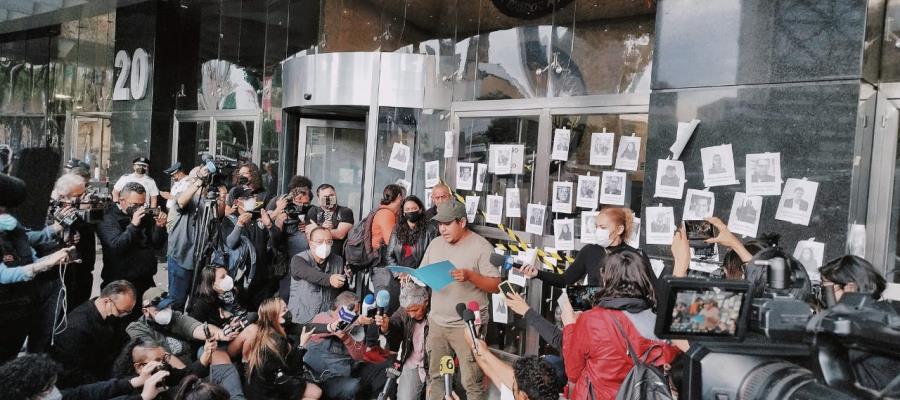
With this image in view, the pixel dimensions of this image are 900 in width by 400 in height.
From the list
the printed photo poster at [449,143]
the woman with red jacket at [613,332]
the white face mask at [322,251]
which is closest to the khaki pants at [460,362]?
the white face mask at [322,251]

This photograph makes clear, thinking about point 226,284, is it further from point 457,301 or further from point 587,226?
point 587,226

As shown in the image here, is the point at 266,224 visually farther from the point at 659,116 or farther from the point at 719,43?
the point at 719,43

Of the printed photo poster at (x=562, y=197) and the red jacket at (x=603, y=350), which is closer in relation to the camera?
the red jacket at (x=603, y=350)

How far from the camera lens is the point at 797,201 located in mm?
4500

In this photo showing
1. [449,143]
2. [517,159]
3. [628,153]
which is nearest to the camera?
[628,153]

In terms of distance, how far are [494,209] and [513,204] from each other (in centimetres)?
26

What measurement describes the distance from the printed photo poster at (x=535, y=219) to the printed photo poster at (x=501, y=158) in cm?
49

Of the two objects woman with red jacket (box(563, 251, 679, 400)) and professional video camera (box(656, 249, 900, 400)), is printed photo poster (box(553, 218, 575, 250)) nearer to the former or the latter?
woman with red jacket (box(563, 251, 679, 400))

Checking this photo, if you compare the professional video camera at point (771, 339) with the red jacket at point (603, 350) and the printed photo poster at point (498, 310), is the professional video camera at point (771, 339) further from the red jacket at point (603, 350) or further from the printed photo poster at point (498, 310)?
the printed photo poster at point (498, 310)

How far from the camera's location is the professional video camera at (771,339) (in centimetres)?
142

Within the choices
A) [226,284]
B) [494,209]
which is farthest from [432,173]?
[226,284]

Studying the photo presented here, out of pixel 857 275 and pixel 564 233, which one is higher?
pixel 857 275

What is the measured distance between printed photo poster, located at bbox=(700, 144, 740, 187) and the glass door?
5.69 metres

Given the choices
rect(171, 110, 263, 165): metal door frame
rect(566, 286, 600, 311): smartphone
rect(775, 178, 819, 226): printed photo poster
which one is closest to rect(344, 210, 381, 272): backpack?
rect(566, 286, 600, 311): smartphone
